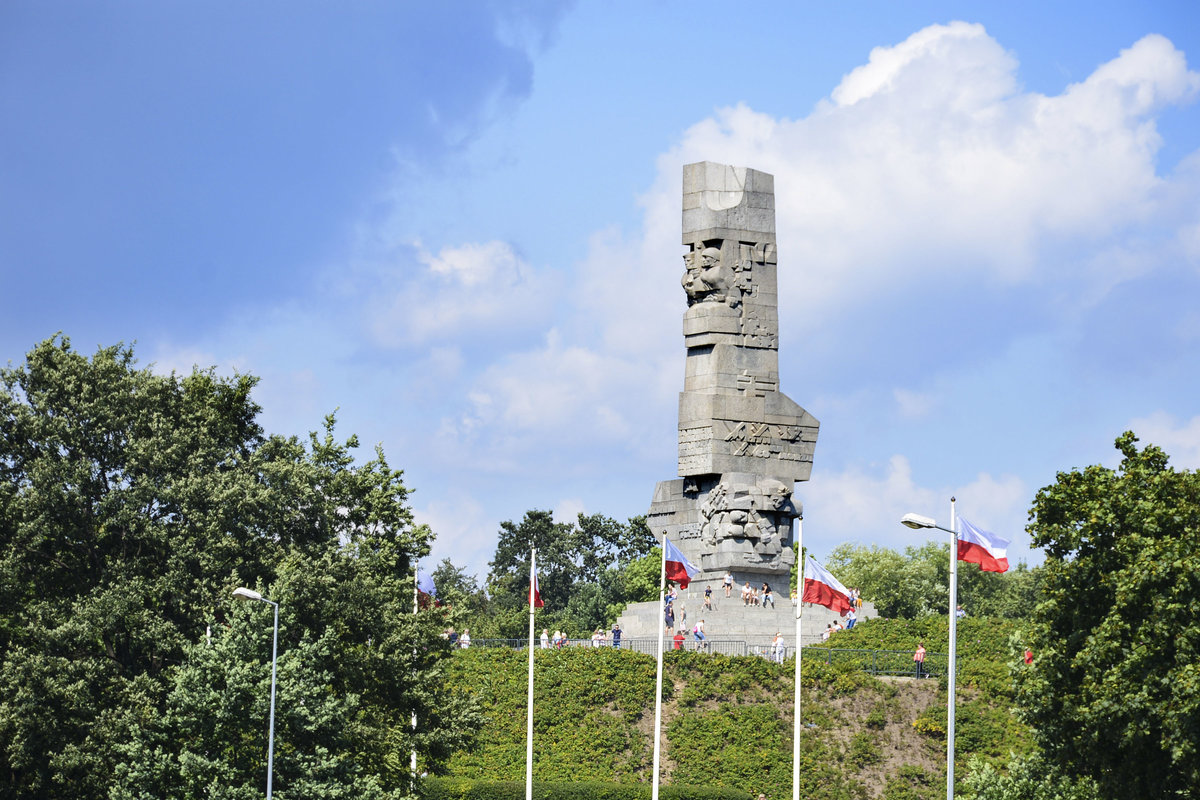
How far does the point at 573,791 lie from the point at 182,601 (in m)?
10.6

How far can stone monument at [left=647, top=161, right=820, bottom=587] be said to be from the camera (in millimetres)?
49281

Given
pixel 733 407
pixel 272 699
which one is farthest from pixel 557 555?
pixel 272 699

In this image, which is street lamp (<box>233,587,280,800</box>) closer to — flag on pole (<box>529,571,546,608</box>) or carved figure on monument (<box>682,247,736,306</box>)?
flag on pole (<box>529,571,546,608</box>)

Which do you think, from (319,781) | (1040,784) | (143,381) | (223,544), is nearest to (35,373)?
(143,381)

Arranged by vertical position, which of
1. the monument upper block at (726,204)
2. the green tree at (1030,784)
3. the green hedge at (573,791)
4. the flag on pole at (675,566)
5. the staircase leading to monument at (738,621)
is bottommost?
the green hedge at (573,791)

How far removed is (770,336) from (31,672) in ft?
81.3

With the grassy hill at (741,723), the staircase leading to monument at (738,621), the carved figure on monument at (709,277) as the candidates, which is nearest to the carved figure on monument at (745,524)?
the staircase leading to monument at (738,621)

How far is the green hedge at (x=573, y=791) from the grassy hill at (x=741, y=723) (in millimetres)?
1752

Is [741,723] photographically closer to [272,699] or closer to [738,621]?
[738,621]

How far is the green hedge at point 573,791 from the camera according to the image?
131ft

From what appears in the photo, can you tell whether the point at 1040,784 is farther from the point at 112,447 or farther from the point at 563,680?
the point at 112,447

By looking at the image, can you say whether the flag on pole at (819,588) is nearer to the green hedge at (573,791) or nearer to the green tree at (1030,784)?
the green hedge at (573,791)

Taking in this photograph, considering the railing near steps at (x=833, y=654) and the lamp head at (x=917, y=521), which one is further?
the railing near steps at (x=833, y=654)

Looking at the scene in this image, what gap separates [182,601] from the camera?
119 feet
